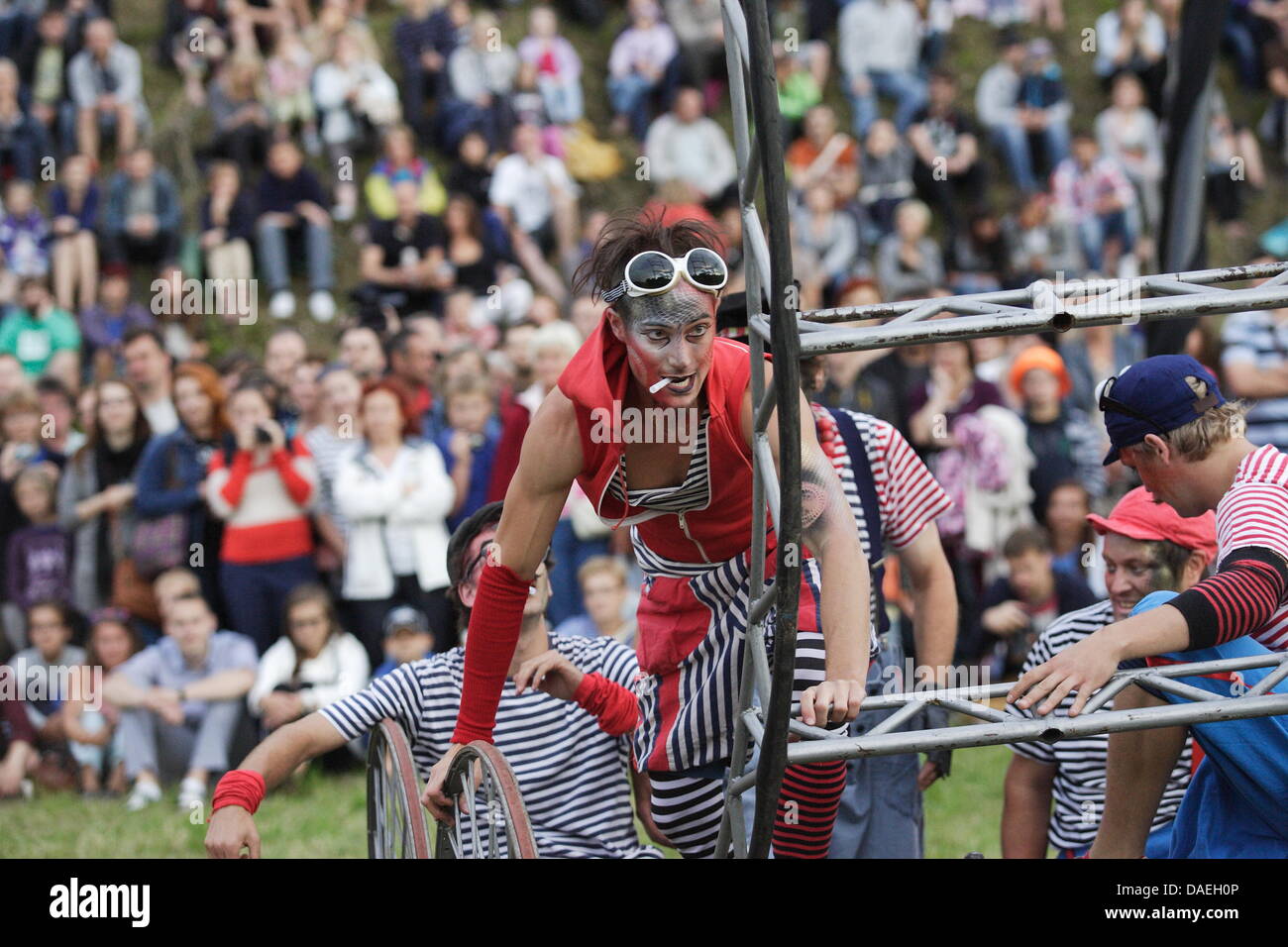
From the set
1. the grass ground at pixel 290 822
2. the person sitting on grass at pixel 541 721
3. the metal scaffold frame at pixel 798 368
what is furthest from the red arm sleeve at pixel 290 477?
the metal scaffold frame at pixel 798 368

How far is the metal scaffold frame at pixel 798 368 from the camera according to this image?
2.81 meters

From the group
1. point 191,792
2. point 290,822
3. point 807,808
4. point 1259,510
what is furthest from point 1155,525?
point 191,792

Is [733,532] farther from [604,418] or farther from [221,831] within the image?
[221,831]

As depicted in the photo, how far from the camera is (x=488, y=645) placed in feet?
12.3

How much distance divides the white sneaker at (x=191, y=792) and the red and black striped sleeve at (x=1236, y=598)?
4.35 metres

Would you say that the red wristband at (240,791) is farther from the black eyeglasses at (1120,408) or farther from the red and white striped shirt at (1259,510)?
the red and white striped shirt at (1259,510)

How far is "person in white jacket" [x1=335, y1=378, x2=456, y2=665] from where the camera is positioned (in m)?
7.01

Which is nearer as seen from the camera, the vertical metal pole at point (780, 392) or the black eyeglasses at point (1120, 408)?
the vertical metal pole at point (780, 392)

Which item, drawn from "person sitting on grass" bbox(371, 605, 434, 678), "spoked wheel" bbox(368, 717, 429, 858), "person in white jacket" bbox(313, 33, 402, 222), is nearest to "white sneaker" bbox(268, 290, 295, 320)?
"person in white jacket" bbox(313, 33, 402, 222)

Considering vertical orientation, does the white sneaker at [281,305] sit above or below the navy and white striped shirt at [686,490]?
above

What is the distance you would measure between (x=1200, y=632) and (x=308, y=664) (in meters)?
4.32

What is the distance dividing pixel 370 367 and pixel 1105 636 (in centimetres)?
527

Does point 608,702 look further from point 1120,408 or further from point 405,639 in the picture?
point 405,639

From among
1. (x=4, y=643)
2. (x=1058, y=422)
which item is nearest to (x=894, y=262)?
(x=1058, y=422)
